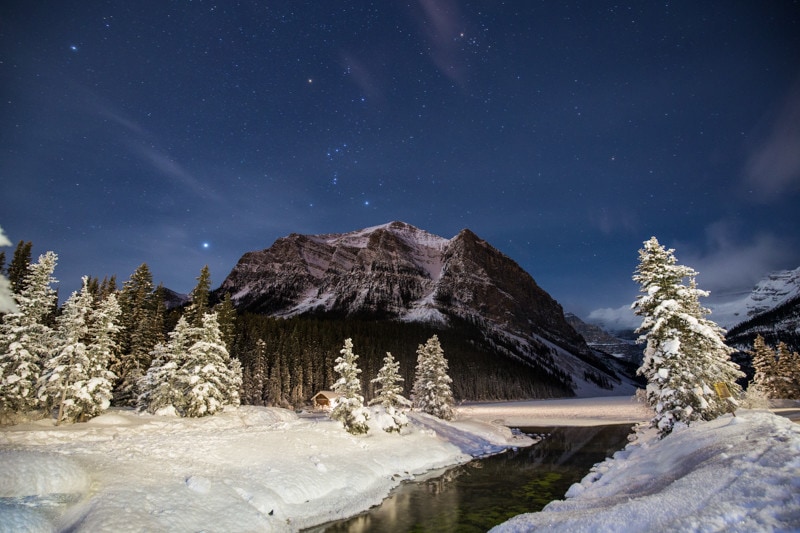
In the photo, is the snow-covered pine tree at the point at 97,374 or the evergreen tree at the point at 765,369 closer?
the snow-covered pine tree at the point at 97,374

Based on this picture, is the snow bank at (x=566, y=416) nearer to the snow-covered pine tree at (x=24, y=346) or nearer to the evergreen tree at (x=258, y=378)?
the evergreen tree at (x=258, y=378)

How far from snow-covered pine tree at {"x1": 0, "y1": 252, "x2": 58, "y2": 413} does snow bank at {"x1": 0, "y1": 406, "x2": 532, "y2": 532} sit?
2736mm

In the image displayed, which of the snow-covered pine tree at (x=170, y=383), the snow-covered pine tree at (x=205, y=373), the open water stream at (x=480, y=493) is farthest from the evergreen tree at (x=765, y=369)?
the snow-covered pine tree at (x=170, y=383)

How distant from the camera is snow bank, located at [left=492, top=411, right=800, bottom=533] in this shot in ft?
28.5

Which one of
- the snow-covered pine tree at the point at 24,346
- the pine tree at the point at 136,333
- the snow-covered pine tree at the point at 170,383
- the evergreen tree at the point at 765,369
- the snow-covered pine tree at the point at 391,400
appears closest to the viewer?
the snow-covered pine tree at the point at 24,346

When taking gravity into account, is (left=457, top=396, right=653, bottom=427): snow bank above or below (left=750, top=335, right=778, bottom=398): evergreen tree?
below

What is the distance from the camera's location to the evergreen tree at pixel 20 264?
57972 millimetres

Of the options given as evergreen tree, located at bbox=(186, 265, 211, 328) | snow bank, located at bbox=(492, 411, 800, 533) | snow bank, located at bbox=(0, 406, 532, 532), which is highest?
evergreen tree, located at bbox=(186, 265, 211, 328)

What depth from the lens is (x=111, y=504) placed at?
15547 mm

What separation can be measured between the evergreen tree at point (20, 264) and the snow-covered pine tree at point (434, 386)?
56928mm

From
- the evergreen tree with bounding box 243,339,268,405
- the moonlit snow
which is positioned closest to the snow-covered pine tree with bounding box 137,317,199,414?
the moonlit snow

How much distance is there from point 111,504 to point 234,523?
189 inches

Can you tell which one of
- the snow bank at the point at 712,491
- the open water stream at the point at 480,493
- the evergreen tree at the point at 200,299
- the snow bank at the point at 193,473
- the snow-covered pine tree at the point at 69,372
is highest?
the evergreen tree at the point at 200,299

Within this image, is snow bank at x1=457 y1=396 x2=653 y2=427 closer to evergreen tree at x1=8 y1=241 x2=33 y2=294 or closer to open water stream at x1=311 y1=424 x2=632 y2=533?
open water stream at x1=311 y1=424 x2=632 y2=533
